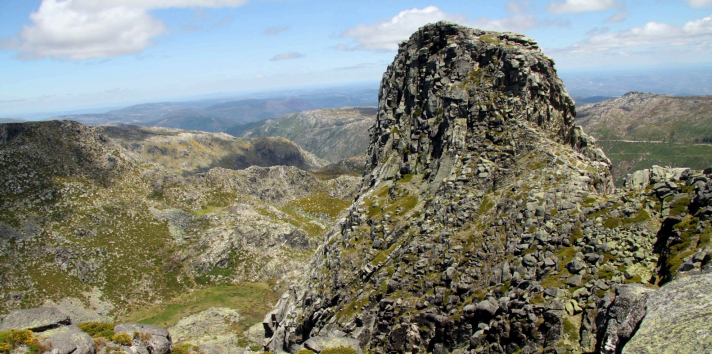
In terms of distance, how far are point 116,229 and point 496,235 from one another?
4664 inches

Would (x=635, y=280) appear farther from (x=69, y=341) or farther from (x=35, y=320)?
(x=35, y=320)

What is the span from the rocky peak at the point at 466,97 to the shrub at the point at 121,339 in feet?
123

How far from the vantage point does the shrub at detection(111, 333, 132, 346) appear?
33.4 metres

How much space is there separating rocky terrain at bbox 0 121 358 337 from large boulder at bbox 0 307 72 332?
6576 cm

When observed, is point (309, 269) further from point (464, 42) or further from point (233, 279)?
point (233, 279)

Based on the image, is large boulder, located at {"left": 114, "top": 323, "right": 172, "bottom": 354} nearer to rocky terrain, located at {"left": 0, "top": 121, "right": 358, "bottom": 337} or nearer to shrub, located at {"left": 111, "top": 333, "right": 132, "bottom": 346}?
shrub, located at {"left": 111, "top": 333, "right": 132, "bottom": 346}

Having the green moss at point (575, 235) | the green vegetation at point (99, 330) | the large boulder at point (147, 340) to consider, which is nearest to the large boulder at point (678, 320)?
the green moss at point (575, 235)

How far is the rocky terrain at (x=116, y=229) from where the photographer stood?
9556 centimetres

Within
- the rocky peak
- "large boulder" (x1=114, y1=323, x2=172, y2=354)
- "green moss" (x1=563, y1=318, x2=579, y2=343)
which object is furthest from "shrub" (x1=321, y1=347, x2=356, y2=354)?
the rocky peak

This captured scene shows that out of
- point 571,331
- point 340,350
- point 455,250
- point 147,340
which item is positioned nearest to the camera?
point 571,331

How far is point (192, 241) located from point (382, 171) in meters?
86.8

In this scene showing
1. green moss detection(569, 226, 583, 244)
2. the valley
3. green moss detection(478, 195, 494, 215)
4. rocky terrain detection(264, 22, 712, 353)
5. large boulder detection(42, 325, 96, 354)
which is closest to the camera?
rocky terrain detection(264, 22, 712, 353)

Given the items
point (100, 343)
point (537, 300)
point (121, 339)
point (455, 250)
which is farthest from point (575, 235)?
point (100, 343)

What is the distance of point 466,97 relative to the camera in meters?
49.0
